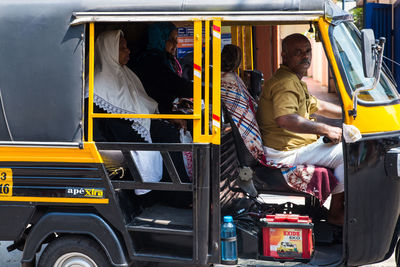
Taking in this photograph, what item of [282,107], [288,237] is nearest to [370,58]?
[282,107]

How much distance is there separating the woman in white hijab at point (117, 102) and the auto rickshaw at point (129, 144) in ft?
0.56

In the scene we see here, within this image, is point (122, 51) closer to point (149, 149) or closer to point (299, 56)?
point (149, 149)

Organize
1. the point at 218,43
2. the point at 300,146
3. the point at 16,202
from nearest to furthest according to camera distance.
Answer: the point at 218,43 → the point at 16,202 → the point at 300,146

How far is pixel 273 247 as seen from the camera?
406cm

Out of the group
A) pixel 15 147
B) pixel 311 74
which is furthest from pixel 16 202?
pixel 311 74

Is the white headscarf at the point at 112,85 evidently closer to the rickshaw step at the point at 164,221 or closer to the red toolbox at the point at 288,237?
the rickshaw step at the point at 164,221

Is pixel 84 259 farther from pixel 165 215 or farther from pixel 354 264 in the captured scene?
pixel 354 264

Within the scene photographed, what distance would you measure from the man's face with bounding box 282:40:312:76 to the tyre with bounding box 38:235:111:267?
6.48 feet

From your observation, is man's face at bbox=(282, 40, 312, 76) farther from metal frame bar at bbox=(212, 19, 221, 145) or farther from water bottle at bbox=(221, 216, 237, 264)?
water bottle at bbox=(221, 216, 237, 264)

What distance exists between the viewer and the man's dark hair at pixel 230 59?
470 cm

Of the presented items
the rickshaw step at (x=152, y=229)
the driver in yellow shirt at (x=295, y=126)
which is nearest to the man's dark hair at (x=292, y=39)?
the driver in yellow shirt at (x=295, y=126)

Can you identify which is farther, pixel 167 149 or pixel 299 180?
pixel 299 180

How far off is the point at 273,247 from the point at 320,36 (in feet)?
4.80

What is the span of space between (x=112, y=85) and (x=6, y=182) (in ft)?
3.22
